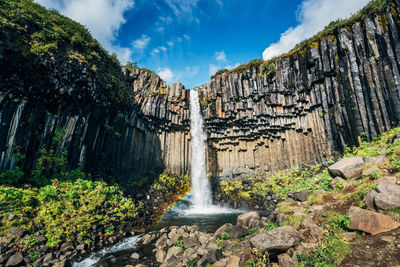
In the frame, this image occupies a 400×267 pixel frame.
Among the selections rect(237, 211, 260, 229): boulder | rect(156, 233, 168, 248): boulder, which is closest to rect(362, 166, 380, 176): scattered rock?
rect(237, 211, 260, 229): boulder

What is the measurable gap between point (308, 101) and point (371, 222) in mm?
18068

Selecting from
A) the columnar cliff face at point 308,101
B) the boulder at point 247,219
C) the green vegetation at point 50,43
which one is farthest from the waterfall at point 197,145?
the boulder at point 247,219

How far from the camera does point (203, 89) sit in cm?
2820

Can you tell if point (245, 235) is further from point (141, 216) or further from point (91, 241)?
point (141, 216)

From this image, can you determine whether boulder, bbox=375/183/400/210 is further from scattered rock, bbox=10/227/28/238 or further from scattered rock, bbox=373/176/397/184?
scattered rock, bbox=10/227/28/238

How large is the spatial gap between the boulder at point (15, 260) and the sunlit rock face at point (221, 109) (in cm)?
679

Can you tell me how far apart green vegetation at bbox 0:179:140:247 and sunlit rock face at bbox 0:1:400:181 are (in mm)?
3182

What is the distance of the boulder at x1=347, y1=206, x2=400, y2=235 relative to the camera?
488 cm

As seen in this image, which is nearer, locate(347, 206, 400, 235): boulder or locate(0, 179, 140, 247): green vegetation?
locate(347, 206, 400, 235): boulder

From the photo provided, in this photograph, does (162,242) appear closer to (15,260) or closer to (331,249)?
(15,260)

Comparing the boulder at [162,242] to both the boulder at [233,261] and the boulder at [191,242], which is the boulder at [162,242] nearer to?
the boulder at [191,242]

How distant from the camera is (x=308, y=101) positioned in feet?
67.5

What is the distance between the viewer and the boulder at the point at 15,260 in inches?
301

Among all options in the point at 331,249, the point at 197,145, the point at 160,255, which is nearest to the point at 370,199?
the point at 331,249
